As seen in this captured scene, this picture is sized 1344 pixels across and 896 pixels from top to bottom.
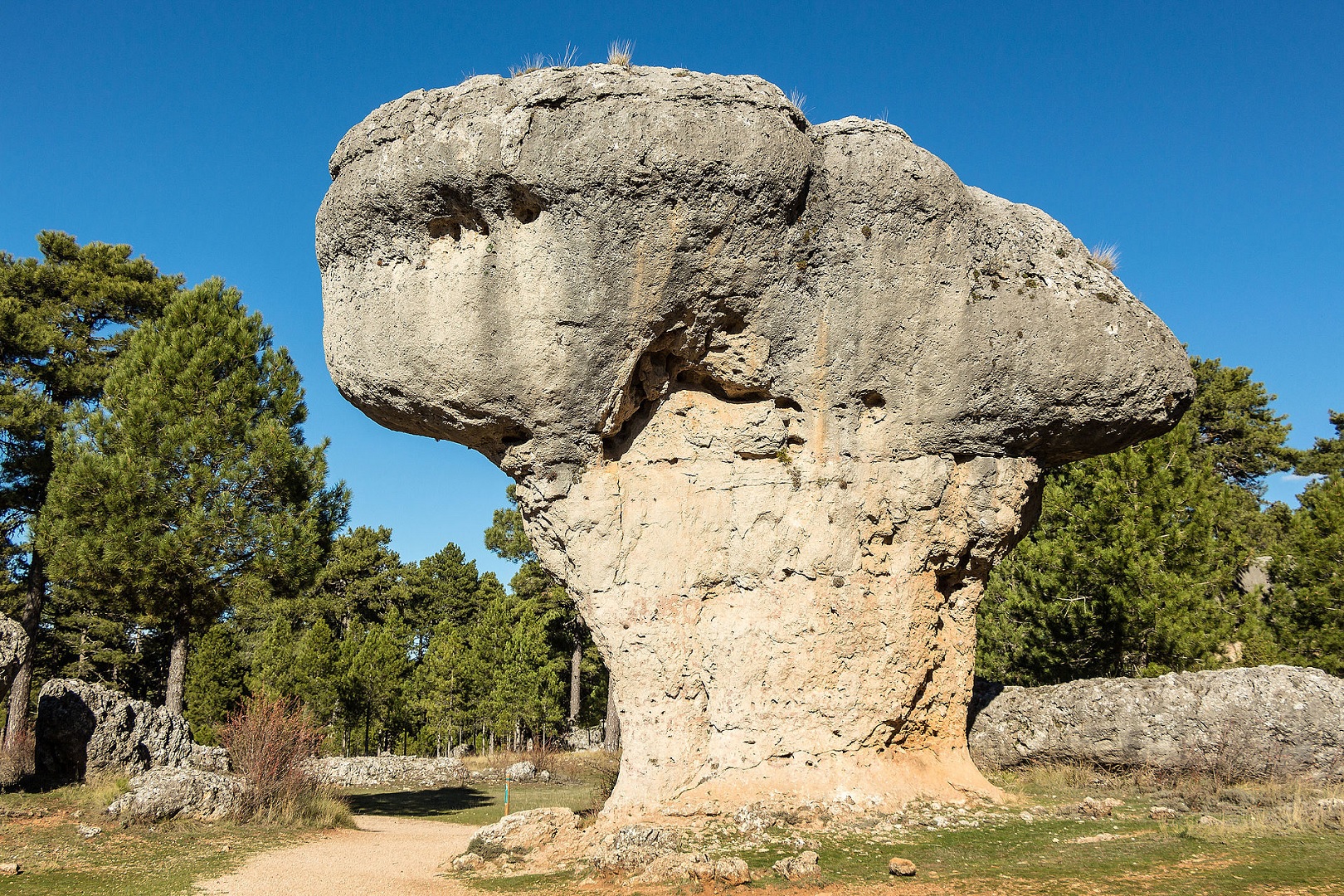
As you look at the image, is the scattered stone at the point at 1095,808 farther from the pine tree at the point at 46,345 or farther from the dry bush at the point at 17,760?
the pine tree at the point at 46,345

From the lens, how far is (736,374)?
400 inches

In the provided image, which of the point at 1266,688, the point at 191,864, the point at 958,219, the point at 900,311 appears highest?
the point at 958,219

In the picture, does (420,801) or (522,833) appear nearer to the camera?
(522,833)

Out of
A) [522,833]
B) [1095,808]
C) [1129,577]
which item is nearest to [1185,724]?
[1095,808]

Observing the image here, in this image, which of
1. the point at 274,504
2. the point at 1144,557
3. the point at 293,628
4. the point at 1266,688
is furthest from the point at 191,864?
the point at 293,628

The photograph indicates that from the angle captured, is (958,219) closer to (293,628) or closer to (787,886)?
(787,886)

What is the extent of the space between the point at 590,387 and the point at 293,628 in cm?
3145

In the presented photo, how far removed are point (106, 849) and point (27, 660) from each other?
25.1 feet

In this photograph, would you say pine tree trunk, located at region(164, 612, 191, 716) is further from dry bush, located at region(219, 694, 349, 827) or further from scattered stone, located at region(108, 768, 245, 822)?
scattered stone, located at region(108, 768, 245, 822)

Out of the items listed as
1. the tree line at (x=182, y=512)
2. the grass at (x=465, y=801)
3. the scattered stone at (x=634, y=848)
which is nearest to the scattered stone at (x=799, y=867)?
the scattered stone at (x=634, y=848)

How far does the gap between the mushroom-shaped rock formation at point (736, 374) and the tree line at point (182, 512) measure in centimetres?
736

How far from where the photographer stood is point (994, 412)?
10008 mm

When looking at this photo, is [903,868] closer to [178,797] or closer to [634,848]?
[634,848]

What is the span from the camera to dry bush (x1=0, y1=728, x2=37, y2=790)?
13883mm
